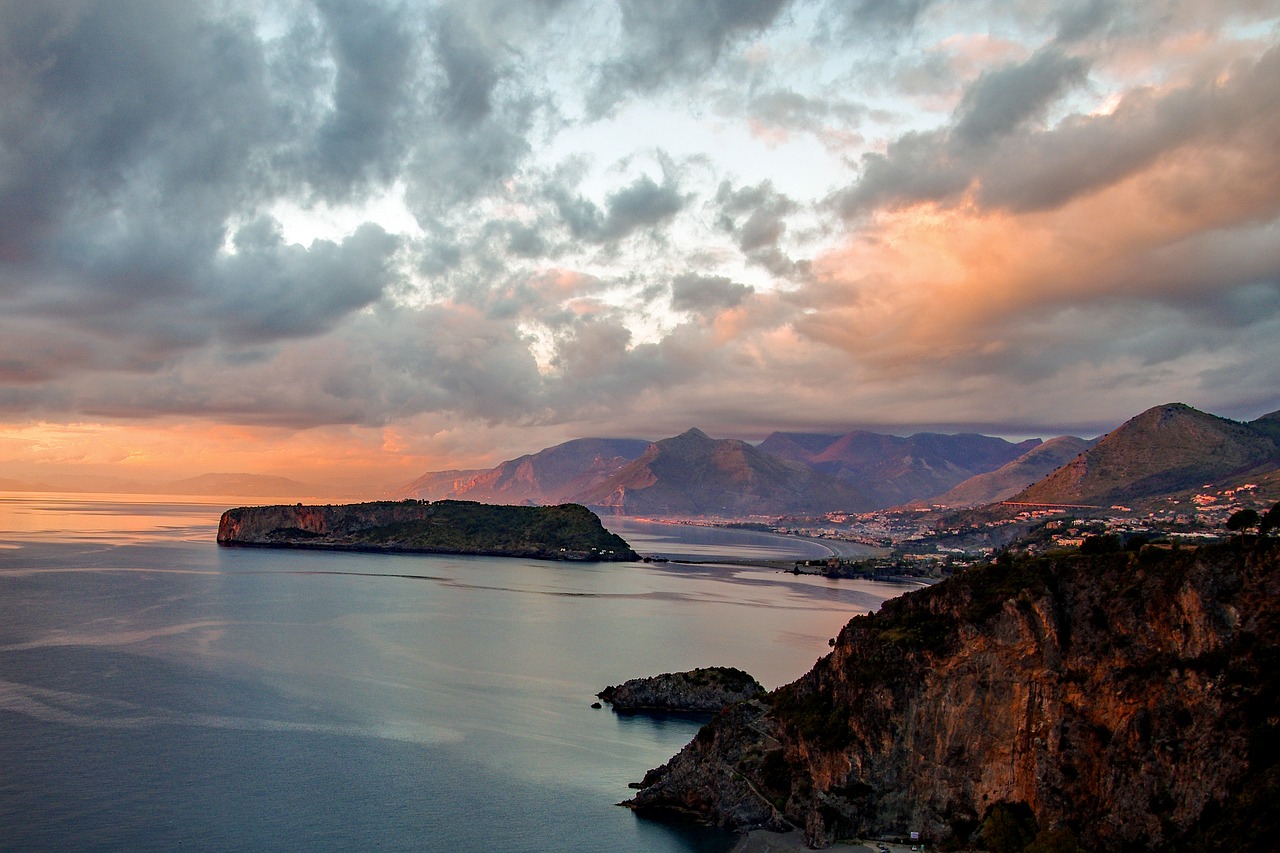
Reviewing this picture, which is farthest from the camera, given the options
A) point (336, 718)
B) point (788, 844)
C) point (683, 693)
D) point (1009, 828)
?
point (683, 693)

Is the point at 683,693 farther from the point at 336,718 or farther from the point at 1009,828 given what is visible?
the point at 1009,828

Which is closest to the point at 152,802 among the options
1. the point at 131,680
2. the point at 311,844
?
the point at 311,844

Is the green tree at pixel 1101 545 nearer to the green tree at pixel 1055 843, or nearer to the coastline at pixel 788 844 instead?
the green tree at pixel 1055 843

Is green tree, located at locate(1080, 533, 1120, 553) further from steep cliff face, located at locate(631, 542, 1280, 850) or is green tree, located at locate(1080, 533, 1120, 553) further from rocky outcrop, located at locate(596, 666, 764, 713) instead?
rocky outcrop, located at locate(596, 666, 764, 713)

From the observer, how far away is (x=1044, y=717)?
145 feet

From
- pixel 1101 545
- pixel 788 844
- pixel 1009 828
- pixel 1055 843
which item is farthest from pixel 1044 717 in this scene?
pixel 788 844

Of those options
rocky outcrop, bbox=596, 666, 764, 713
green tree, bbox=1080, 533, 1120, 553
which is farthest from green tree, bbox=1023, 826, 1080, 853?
rocky outcrop, bbox=596, 666, 764, 713

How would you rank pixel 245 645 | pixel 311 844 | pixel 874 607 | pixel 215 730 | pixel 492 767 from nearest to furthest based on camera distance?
pixel 311 844 → pixel 492 767 → pixel 215 730 → pixel 245 645 → pixel 874 607

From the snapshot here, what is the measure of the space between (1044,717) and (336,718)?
5791 cm

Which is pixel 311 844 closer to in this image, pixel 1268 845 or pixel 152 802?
pixel 152 802

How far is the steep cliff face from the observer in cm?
3866

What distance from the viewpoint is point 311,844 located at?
4997 centimetres

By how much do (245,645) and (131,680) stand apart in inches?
898

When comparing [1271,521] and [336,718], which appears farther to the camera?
[336,718]
